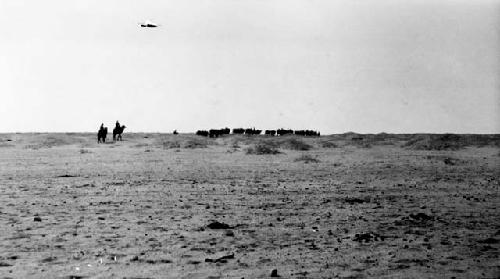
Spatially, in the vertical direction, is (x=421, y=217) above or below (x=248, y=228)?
above

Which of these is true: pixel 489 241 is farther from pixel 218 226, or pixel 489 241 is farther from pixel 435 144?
pixel 435 144

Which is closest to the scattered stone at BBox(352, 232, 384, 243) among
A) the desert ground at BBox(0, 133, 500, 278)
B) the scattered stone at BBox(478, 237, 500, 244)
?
the desert ground at BBox(0, 133, 500, 278)

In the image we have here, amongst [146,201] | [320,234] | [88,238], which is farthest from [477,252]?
[146,201]


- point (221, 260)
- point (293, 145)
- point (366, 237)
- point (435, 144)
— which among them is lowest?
point (221, 260)

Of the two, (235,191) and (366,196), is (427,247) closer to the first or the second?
(366,196)

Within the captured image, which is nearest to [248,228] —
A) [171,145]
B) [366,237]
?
[366,237]

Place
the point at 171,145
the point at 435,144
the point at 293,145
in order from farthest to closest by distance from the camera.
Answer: the point at 435,144, the point at 171,145, the point at 293,145

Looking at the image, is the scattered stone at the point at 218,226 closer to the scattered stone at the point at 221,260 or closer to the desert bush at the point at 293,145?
the scattered stone at the point at 221,260

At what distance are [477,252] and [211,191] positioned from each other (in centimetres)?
897

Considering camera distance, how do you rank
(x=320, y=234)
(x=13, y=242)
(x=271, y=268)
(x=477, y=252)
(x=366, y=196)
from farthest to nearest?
(x=366, y=196) → (x=320, y=234) → (x=13, y=242) → (x=477, y=252) → (x=271, y=268)

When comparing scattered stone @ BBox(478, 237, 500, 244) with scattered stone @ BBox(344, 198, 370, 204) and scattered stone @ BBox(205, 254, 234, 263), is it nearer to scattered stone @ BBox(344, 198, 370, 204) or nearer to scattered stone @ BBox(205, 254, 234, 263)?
scattered stone @ BBox(205, 254, 234, 263)

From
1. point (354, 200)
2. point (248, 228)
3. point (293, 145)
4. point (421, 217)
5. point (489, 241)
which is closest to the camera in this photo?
point (489, 241)

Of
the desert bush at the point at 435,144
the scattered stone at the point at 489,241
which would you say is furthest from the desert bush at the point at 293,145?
the scattered stone at the point at 489,241

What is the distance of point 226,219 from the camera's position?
11211 millimetres
